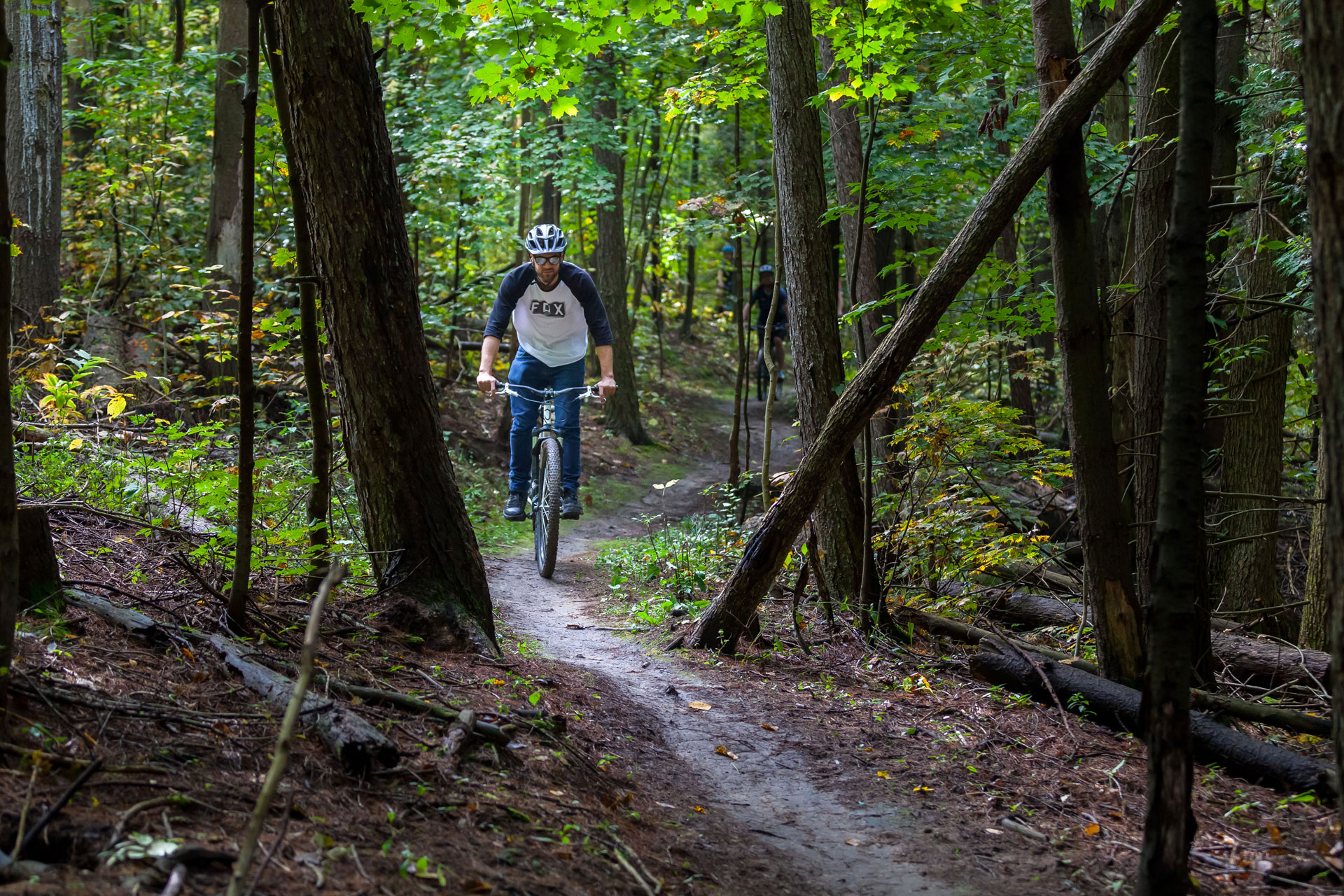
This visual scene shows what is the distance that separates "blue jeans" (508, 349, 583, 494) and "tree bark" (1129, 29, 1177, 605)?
437cm

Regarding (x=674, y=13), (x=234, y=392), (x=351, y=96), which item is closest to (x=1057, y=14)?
(x=674, y=13)

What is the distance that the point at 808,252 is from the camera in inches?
254

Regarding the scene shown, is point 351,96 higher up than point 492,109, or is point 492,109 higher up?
point 492,109

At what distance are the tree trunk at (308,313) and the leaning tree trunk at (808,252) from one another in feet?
11.0

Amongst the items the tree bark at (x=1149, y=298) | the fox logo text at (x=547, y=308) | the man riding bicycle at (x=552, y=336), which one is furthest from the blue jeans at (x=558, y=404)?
the tree bark at (x=1149, y=298)

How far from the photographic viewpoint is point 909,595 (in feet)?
22.9

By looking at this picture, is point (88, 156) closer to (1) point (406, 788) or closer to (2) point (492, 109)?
(2) point (492, 109)

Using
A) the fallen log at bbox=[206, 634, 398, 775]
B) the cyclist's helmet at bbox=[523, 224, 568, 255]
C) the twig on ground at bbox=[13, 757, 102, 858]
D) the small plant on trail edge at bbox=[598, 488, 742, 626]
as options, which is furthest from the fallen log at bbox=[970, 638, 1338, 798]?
the cyclist's helmet at bbox=[523, 224, 568, 255]

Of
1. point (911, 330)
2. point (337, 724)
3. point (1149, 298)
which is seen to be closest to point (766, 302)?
point (1149, 298)

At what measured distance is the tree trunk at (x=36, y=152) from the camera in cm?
930

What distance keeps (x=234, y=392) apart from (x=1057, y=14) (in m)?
9.18

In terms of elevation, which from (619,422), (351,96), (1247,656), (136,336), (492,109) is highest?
(492,109)

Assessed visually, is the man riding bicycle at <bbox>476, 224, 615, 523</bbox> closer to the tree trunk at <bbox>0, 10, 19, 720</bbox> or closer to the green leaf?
the green leaf

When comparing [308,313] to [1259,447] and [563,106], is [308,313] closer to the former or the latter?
[563,106]
